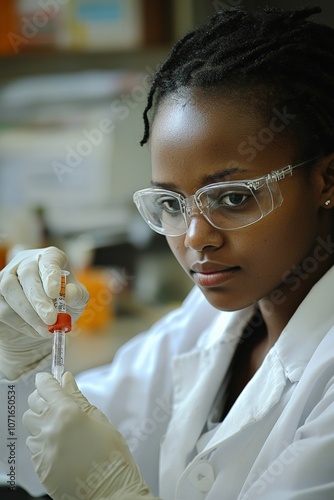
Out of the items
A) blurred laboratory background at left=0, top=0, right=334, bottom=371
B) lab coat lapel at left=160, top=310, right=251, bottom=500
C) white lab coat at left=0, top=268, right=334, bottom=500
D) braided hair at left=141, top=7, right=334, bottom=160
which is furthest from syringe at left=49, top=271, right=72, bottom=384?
blurred laboratory background at left=0, top=0, right=334, bottom=371

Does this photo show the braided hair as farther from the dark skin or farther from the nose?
the nose

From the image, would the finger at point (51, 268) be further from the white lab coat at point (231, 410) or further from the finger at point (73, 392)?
the white lab coat at point (231, 410)

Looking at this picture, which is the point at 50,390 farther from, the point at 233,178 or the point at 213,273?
the point at 233,178

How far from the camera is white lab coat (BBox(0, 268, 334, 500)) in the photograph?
1.14 metres

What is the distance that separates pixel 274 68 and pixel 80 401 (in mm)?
693

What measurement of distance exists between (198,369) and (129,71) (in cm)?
162

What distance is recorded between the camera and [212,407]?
1532 mm

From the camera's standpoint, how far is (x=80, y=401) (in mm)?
1208

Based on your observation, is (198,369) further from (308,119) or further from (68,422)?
(308,119)

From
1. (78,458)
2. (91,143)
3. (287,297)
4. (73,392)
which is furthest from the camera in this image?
(91,143)

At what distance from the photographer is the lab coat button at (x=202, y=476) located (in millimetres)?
1329

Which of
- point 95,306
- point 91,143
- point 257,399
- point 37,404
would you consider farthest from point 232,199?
point 91,143

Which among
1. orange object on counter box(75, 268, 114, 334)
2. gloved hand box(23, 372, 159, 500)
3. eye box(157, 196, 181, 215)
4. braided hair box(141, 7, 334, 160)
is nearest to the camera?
gloved hand box(23, 372, 159, 500)

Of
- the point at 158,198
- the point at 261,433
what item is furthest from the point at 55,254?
the point at 261,433
